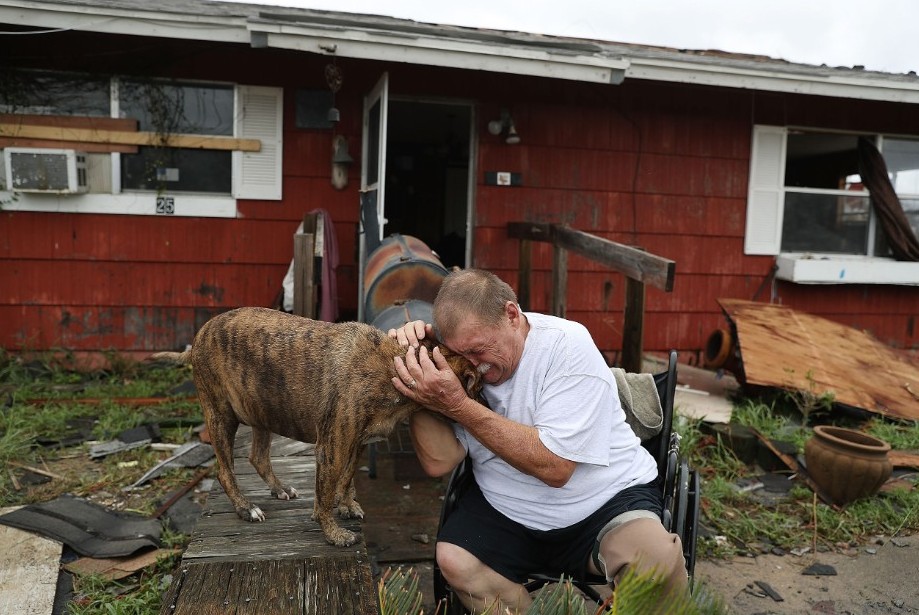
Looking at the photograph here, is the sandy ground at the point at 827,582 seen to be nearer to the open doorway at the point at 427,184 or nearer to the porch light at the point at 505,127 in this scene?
the porch light at the point at 505,127

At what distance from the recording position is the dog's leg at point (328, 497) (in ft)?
8.11

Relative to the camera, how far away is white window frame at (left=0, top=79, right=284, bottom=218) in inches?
247

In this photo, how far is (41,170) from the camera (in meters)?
6.00

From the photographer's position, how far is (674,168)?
750cm

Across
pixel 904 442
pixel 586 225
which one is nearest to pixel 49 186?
pixel 586 225

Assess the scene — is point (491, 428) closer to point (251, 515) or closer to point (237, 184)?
point (251, 515)

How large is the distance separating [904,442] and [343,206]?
17.0 ft

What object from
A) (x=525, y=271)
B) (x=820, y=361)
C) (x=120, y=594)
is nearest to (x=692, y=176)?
(x=525, y=271)

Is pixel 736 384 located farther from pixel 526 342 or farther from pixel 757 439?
pixel 526 342

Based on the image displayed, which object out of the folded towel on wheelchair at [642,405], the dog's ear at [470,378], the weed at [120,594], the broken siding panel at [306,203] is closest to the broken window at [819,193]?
the broken siding panel at [306,203]

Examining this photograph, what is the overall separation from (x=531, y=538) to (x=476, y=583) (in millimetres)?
258

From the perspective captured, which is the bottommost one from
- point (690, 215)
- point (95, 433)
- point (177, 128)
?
point (95, 433)

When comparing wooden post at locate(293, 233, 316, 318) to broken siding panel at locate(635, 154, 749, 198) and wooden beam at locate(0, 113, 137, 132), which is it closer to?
wooden beam at locate(0, 113, 137, 132)

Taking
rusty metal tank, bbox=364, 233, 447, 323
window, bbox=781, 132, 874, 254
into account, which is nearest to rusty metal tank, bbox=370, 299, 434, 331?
rusty metal tank, bbox=364, 233, 447, 323
